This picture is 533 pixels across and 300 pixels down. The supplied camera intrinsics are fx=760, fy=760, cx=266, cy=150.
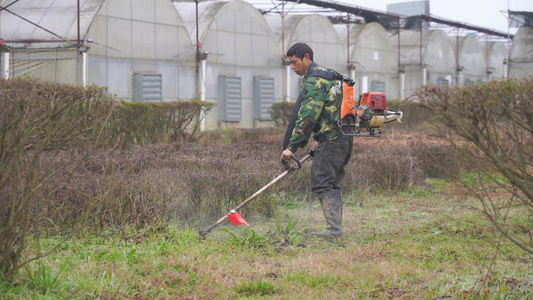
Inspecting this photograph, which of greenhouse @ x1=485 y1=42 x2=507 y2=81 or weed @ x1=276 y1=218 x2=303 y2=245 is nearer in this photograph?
weed @ x1=276 y1=218 x2=303 y2=245

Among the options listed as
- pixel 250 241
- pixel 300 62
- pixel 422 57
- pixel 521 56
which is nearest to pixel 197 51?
pixel 422 57

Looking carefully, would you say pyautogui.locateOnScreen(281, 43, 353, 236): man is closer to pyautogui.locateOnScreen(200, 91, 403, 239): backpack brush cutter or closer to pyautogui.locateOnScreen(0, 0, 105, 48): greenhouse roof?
pyautogui.locateOnScreen(200, 91, 403, 239): backpack brush cutter

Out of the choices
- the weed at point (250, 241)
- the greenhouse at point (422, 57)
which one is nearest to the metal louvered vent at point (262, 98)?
the greenhouse at point (422, 57)

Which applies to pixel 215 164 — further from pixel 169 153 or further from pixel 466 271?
pixel 466 271

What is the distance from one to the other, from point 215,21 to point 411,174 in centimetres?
1608

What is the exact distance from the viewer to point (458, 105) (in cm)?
411

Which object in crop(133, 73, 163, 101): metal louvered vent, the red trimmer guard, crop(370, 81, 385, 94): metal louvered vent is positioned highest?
crop(370, 81, 385, 94): metal louvered vent

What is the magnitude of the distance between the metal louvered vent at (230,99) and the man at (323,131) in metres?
18.6

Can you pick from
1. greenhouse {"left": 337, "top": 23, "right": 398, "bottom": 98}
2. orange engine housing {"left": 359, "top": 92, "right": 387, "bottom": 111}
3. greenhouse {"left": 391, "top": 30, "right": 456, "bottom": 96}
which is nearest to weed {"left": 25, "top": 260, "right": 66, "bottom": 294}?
orange engine housing {"left": 359, "top": 92, "right": 387, "bottom": 111}

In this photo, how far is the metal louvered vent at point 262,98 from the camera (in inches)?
1085

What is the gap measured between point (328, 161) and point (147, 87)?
16253 millimetres

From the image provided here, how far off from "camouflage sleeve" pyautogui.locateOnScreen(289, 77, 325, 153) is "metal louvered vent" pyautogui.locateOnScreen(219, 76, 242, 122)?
18.8m

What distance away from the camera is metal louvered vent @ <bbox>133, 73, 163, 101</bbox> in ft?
74.0

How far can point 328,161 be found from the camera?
7.21 m
